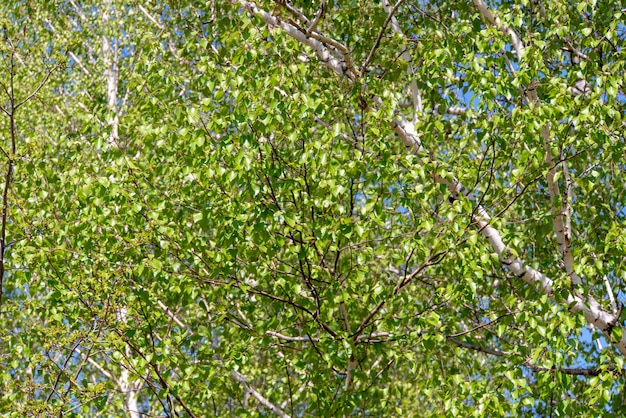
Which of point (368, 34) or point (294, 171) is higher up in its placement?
point (368, 34)

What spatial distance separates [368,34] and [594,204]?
3.18 metres

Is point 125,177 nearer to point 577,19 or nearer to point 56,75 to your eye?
point 577,19

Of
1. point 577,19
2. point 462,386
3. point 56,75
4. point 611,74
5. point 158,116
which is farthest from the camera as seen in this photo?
point 56,75

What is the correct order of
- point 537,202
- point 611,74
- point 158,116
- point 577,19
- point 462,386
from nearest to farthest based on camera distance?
1. point 462,386
2. point 611,74
3. point 158,116
4. point 577,19
5. point 537,202

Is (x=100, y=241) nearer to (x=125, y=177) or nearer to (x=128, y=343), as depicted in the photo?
(x=125, y=177)

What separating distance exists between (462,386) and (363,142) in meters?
2.42

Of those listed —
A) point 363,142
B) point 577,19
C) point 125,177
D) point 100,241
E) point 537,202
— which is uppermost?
point 577,19

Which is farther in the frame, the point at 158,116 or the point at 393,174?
the point at 158,116

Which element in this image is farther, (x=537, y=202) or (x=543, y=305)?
(x=537, y=202)

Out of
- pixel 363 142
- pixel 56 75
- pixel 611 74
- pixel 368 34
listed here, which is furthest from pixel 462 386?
pixel 56 75

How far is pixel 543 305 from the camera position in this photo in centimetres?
760

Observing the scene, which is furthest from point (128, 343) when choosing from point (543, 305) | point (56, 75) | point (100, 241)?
point (56, 75)

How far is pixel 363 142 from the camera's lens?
846 cm

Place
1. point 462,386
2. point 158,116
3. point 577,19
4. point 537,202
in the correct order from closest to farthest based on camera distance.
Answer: point 462,386 → point 158,116 → point 577,19 → point 537,202
